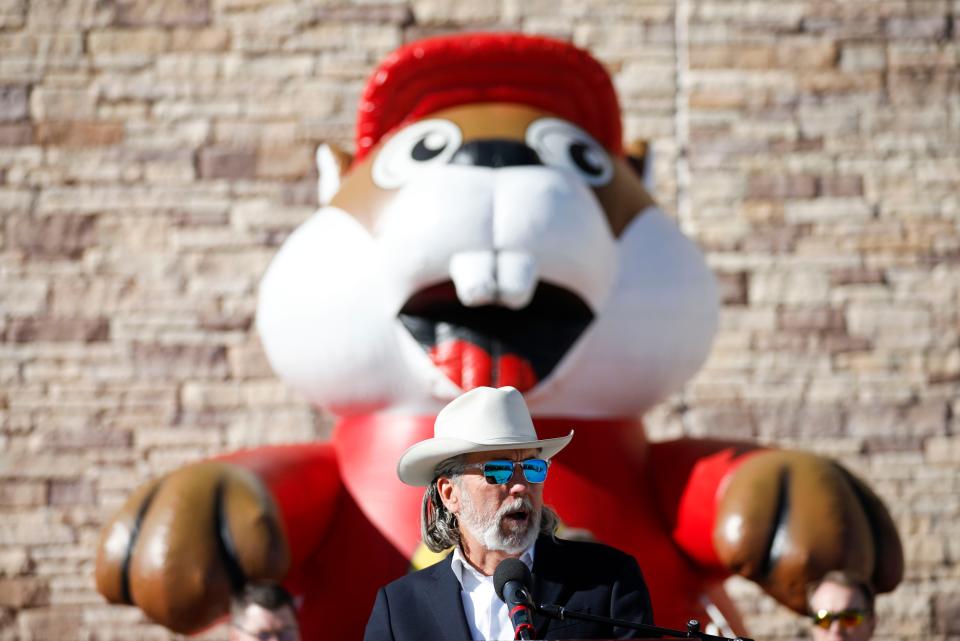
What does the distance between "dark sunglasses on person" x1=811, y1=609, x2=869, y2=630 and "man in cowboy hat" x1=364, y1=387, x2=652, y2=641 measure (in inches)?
33.7

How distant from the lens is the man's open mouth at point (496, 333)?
109 inches

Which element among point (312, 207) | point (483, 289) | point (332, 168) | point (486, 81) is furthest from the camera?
point (312, 207)

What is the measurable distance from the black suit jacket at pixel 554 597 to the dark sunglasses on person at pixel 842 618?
33.9 inches

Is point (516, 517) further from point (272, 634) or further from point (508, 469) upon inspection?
point (272, 634)

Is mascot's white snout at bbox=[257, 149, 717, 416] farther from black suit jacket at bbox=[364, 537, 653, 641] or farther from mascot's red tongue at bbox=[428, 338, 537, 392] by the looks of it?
black suit jacket at bbox=[364, 537, 653, 641]

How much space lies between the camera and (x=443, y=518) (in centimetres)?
194

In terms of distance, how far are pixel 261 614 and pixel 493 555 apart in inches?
32.5

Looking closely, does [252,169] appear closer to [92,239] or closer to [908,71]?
[92,239]

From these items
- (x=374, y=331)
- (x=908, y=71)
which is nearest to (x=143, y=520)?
(x=374, y=331)

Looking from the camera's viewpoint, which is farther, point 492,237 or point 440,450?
point 492,237

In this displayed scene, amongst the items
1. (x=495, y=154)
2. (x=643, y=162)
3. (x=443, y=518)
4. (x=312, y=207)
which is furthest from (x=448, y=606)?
(x=312, y=207)

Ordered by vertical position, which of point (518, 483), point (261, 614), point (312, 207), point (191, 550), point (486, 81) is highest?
point (486, 81)

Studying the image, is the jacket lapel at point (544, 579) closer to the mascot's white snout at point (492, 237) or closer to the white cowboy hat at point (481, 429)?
the white cowboy hat at point (481, 429)

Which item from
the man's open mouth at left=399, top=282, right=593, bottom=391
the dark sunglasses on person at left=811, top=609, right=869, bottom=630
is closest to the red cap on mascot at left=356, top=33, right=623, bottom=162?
the man's open mouth at left=399, top=282, right=593, bottom=391
